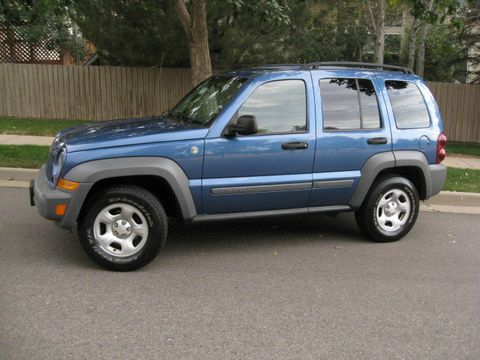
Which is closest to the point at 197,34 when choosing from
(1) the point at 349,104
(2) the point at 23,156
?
(2) the point at 23,156

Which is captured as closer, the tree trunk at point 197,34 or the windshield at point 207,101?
the windshield at point 207,101

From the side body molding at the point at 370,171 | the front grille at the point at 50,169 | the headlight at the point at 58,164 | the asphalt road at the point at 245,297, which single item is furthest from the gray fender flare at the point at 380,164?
the front grille at the point at 50,169

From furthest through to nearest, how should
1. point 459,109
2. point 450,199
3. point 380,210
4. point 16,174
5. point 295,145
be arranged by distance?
point 459,109 < point 16,174 < point 450,199 < point 380,210 < point 295,145

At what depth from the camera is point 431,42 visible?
2205 cm

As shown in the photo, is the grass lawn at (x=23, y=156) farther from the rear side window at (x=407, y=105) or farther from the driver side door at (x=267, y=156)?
the rear side window at (x=407, y=105)

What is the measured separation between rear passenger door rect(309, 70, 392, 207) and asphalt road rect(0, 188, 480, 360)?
0.71 meters

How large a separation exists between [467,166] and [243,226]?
5846 mm

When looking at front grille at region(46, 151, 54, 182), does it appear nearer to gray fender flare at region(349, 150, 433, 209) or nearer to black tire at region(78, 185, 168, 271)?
black tire at region(78, 185, 168, 271)

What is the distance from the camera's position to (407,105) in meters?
5.72

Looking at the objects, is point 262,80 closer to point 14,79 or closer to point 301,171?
point 301,171

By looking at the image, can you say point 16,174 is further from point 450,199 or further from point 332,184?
point 450,199

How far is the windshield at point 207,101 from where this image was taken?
5.11 metres

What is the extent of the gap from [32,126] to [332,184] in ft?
29.6

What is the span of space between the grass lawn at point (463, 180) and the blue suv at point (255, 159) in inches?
94.9
